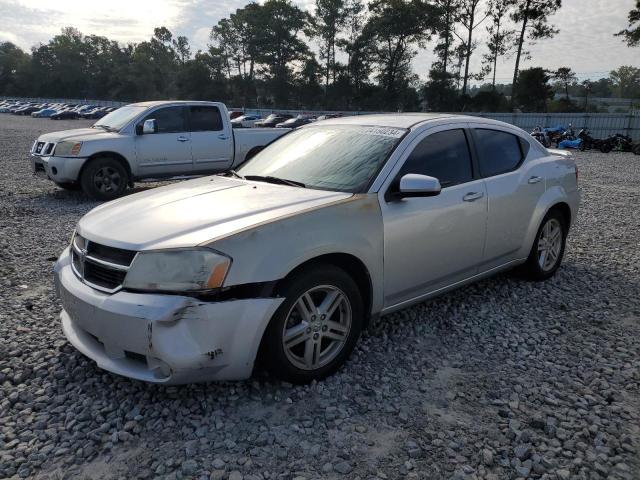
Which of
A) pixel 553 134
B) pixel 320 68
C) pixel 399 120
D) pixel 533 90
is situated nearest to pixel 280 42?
pixel 320 68

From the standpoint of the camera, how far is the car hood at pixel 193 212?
A: 2754mm

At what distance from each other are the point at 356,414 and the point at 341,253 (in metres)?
0.95

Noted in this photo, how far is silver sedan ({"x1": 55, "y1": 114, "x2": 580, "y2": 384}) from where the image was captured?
2600 mm

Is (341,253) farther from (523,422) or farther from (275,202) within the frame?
(523,422)

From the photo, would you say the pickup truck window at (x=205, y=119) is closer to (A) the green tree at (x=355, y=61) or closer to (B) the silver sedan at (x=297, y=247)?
(B) the silver sedan at (x=297, y=247)

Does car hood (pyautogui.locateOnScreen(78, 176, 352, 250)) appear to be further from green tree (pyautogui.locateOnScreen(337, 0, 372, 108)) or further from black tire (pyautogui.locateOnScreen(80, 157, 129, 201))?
green tree (pyautogui.locateOnScreen(337, 0, 372, 108))

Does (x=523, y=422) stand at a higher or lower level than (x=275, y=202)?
lower

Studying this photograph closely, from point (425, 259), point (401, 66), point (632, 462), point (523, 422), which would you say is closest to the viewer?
point (632, 462)

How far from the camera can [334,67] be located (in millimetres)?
65688

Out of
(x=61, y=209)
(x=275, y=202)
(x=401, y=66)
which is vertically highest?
(x=401, y=66)

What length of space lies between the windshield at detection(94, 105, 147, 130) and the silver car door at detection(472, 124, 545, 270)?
285 inches

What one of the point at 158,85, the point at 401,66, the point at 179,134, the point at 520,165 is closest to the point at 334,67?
the point at 401,66

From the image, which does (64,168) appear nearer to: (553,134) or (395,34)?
(553,134)

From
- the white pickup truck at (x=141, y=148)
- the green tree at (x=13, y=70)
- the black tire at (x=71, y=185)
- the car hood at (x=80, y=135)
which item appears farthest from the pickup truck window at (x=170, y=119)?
the green tree at (x=13, y=70)
